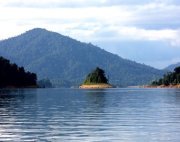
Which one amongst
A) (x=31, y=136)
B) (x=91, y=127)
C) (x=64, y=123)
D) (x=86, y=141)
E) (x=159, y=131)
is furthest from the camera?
(x=64, y=123)

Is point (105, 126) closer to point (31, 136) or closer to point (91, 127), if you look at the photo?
point (91, 127)

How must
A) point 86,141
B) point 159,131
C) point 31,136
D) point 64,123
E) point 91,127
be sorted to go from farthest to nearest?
1. point 64,123
2. point 91,127
3. point 159,131
4. point 31,136
5. point 86,141

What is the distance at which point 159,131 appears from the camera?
49875mm

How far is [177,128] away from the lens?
52906 millimetres

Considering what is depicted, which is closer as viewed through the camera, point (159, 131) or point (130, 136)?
point (130, 136)

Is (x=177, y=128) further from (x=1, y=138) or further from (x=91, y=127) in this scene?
(x=1, y=138)

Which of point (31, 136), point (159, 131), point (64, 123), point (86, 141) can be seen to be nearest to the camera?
point (86, 141)

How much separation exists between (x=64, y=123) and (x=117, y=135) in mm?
12867

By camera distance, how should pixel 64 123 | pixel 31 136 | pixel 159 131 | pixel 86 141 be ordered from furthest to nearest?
pixel 64 123 → pixel 159 131 → pixel 31 136 → pixel 86 141

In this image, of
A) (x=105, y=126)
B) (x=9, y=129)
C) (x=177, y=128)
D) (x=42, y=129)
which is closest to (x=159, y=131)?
A: (x=177, y=128)

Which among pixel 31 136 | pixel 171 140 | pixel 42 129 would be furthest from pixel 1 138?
pixel 171 140

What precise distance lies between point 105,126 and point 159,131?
739 cm

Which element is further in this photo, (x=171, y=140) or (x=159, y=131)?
(x=159, y=131)

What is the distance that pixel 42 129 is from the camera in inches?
2034
